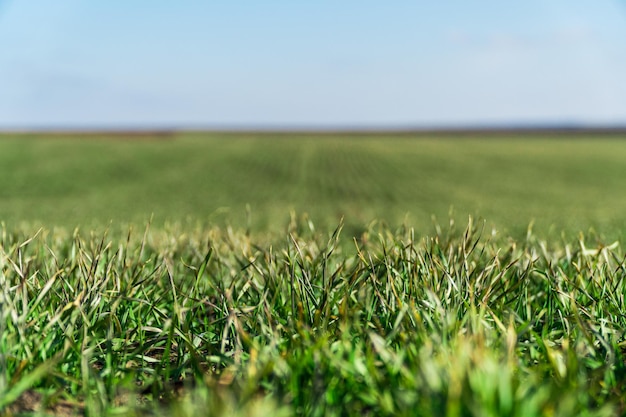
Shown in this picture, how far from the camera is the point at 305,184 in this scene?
4191 centimetres

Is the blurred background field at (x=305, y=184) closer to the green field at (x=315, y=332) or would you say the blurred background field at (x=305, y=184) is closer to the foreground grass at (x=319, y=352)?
the green field at (x=315, y=332)

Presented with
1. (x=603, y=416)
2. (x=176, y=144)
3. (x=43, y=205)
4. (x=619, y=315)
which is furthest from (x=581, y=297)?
(x=176, y=144)

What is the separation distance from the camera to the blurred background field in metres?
24.1

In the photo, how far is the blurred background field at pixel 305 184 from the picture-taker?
24141 mm

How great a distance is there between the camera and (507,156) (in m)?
61.8

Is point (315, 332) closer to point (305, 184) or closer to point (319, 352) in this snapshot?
point (319, 352)

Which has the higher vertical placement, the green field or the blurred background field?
the green field

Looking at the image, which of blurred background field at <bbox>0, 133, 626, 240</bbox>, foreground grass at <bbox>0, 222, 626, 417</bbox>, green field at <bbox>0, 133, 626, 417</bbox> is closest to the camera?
foreground grass at <bbox>0, 222, 626, 417</bbox>

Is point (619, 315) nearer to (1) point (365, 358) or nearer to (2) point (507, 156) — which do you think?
(1) point (365, 358)

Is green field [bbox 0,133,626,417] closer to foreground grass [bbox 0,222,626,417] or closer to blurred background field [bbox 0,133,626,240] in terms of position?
foreground grass [bbox 0,222,626,417]

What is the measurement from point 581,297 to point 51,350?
3.69 m

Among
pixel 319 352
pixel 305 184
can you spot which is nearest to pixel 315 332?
pixel 319 352

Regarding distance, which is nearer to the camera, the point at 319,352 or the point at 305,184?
the point at 319,352

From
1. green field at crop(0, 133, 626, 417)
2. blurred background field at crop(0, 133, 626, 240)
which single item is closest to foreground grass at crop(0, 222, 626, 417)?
green field at crop(0, 133, 626, 417)
